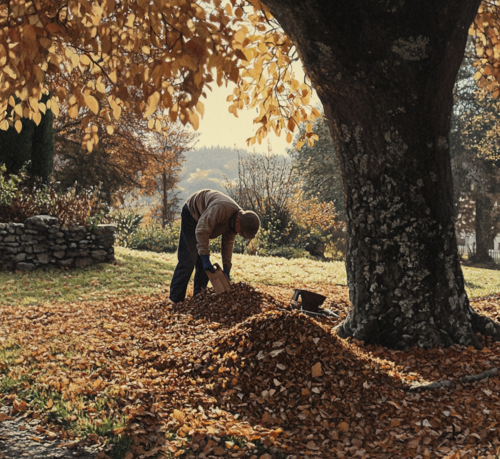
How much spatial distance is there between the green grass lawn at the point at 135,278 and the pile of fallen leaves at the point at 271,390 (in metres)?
2.83

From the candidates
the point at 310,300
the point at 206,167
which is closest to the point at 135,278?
the point at 310,300

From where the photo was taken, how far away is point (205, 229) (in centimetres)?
531

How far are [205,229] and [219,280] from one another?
66 cm

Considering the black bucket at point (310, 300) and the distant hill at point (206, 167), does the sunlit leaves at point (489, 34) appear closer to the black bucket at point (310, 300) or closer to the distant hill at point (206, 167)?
the black bucket at point (310, 300)

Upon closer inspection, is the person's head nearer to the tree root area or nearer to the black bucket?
the black bucket

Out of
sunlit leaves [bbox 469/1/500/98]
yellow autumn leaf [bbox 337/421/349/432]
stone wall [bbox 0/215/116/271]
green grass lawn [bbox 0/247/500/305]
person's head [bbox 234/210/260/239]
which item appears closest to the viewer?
yellow autumn leaf [bbox 337/421/349/432]

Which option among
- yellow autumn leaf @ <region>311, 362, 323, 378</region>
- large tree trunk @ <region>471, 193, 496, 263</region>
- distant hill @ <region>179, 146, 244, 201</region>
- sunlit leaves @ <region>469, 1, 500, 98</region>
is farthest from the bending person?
distant hill @ <region>179, 146, 244, 201</region>

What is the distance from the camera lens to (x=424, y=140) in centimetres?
373

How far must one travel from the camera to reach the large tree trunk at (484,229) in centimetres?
2341

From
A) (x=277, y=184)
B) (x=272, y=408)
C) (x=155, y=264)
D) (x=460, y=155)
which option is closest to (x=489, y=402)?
(x=272, y=408)

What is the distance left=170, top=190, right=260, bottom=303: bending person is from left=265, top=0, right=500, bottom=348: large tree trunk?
5.41ft

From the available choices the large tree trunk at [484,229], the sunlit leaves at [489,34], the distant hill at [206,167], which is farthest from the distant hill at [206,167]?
the sunlit leaves at [489,34]

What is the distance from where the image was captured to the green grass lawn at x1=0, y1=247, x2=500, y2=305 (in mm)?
7282

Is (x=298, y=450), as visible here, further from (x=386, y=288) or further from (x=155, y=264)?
(x=155, y=264)
